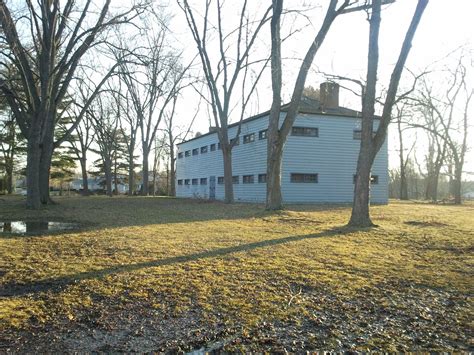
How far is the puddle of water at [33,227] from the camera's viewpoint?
10039 millimetres

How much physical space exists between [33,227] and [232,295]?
8.44 meters

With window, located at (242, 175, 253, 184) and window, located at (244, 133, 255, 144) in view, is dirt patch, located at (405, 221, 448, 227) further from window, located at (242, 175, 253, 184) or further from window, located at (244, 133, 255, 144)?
window, located at (244, 133, 255, 144)

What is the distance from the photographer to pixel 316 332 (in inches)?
144

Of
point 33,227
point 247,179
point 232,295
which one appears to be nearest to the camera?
point 232,295

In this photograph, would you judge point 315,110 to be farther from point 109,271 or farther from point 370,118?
point 109,271

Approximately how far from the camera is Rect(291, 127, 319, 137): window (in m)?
26.3

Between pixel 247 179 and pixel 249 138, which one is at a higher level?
pixel 249 138

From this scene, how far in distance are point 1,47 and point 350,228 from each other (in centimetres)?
1489

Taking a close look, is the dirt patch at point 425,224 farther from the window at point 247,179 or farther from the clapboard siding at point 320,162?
the window at point 247,179

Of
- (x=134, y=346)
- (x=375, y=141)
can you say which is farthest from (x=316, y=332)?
(x=375, y=141)

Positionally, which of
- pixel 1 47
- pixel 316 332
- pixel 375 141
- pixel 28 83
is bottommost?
pixel 316 332

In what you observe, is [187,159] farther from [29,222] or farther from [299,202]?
[29,222]

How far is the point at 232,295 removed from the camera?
4.65m

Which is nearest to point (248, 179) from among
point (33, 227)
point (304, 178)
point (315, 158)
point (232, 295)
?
point (304, 178)
